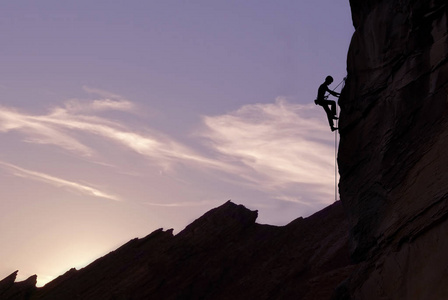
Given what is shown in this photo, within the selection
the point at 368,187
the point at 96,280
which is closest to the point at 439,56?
the point at 368,187

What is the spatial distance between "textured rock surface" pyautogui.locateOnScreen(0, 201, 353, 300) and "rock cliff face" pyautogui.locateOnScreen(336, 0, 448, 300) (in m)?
15.3

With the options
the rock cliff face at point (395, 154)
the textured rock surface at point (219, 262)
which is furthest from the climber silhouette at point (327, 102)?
the textured rock surface at point (219, 262)

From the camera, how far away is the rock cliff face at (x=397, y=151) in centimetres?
1683

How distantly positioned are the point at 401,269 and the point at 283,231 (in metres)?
26.6

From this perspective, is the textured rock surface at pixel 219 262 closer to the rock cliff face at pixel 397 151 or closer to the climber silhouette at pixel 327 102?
the climber silhouette at pixel 327 102

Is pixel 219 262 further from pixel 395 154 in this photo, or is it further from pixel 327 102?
pixel 395 154

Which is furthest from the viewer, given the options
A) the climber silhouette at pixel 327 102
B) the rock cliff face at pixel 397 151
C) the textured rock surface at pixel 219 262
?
the textured rock surface at pixel 219 262

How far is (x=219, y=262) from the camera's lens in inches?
1678

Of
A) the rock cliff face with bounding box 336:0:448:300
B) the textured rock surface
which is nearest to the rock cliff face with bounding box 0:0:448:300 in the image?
the rock cliff face with bounding box 336:0:448:300

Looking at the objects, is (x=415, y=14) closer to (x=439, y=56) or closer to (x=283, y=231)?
(x=439, y=56)

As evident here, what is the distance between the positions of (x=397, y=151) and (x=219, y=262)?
25011 mm

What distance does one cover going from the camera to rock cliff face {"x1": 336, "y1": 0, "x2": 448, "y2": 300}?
16.8m

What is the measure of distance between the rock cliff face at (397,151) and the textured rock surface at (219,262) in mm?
15320

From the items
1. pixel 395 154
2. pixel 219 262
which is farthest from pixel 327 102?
pixel 219 262
